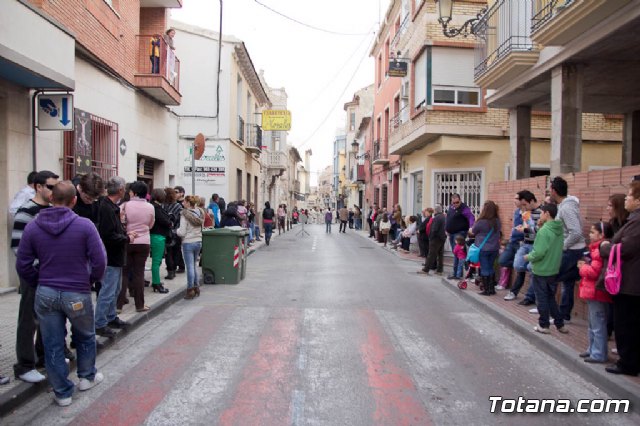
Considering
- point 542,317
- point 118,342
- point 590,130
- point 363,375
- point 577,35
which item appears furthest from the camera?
point 590,130

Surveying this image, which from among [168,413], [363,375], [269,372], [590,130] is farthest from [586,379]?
[590,130]

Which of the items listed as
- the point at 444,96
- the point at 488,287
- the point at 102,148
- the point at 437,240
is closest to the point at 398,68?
the point at 444,96

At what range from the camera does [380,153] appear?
2825 centimetres

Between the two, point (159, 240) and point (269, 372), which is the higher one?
point (159, 240)

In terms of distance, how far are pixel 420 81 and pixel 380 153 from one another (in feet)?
34.6

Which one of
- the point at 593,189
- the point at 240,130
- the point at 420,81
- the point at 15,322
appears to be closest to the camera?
the point at 15,322

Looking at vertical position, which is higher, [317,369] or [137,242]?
[137,242]

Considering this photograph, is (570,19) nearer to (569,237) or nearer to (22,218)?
(569,237)

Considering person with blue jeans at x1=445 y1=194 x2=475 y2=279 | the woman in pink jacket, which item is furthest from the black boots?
the woman in pink jacket

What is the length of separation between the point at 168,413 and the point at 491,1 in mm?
12489

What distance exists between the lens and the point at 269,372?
5.14 metres

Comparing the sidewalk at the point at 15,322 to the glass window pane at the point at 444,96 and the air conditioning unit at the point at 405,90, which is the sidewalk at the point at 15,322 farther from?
the air conditioning unit at the point at 405,90

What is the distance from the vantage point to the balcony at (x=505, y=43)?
10.5 metres

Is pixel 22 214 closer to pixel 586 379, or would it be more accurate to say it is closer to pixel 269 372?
pixel 269 372
